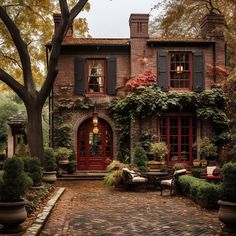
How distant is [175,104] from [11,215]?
46.8 ft

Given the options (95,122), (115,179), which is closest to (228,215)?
(115,179)

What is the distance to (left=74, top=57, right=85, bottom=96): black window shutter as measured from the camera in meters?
22.3

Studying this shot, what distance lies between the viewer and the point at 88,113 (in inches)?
880

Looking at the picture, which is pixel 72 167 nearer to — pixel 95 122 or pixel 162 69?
pixel 95 122

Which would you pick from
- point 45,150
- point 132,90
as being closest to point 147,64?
point 132,90

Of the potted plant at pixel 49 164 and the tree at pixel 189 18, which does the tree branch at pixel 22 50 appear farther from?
the tree at pixel 189 18

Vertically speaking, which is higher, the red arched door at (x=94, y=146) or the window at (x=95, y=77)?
the window at (x=95, y=77)

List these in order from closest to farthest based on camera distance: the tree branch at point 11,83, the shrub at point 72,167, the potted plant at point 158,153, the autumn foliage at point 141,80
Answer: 1. the tree branch at point 11,83
2. the potted plant at point 158,153
3. the shrub at point 72,167
4. the autumn foliage at point 141,80

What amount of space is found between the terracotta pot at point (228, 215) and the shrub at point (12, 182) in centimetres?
381

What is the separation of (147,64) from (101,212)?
12395 mm

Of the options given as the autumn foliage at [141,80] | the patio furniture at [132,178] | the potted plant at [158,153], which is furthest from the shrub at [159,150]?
the patio furniture at [132,178]

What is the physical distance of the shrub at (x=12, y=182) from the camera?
319 inches

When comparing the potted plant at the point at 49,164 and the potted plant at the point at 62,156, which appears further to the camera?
the potted plant at the point at 62,156

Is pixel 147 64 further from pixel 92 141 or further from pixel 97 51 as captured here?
pixel 92 141
